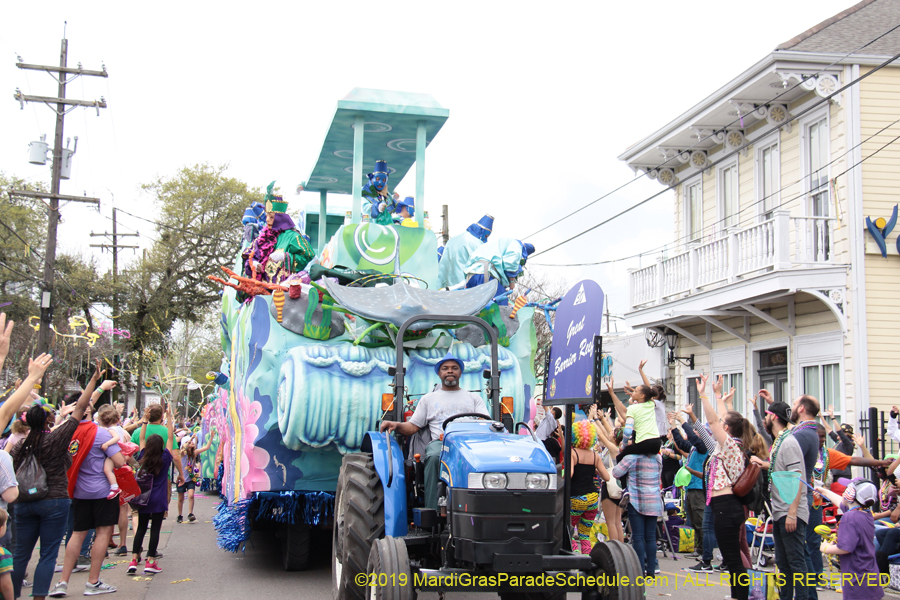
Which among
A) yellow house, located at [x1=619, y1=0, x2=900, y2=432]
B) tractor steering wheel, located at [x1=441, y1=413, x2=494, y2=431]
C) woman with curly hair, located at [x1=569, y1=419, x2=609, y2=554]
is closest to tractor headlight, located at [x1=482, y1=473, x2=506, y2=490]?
tractor steering wheel, located at [x1=441, y1=413, x2=494, y2=431]

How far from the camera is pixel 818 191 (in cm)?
1358

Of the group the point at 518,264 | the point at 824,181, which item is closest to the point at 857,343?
the point at 824,181

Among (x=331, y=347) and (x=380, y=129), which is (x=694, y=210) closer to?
(x=380, y=129)

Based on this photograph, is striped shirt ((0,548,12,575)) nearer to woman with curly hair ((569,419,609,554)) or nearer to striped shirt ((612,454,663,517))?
→ woman with curly hair ((569,419,609,554))

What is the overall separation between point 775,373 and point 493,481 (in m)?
11.2

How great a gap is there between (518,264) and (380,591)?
16.7ft

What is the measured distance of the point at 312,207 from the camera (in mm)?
14141

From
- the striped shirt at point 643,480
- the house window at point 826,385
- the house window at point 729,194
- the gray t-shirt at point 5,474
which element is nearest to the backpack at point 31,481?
the gray t-shirt at point 5,474

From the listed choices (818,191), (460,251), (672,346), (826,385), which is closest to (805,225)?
(818,191)

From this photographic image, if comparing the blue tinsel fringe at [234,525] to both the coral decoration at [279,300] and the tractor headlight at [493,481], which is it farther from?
the tractor headlight at [493,481]

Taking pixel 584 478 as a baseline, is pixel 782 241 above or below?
above

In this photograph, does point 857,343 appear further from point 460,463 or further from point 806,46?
point 460,463

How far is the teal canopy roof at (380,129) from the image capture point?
10102 millimetres

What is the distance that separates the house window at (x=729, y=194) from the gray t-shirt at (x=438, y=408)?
1140 centimetres
